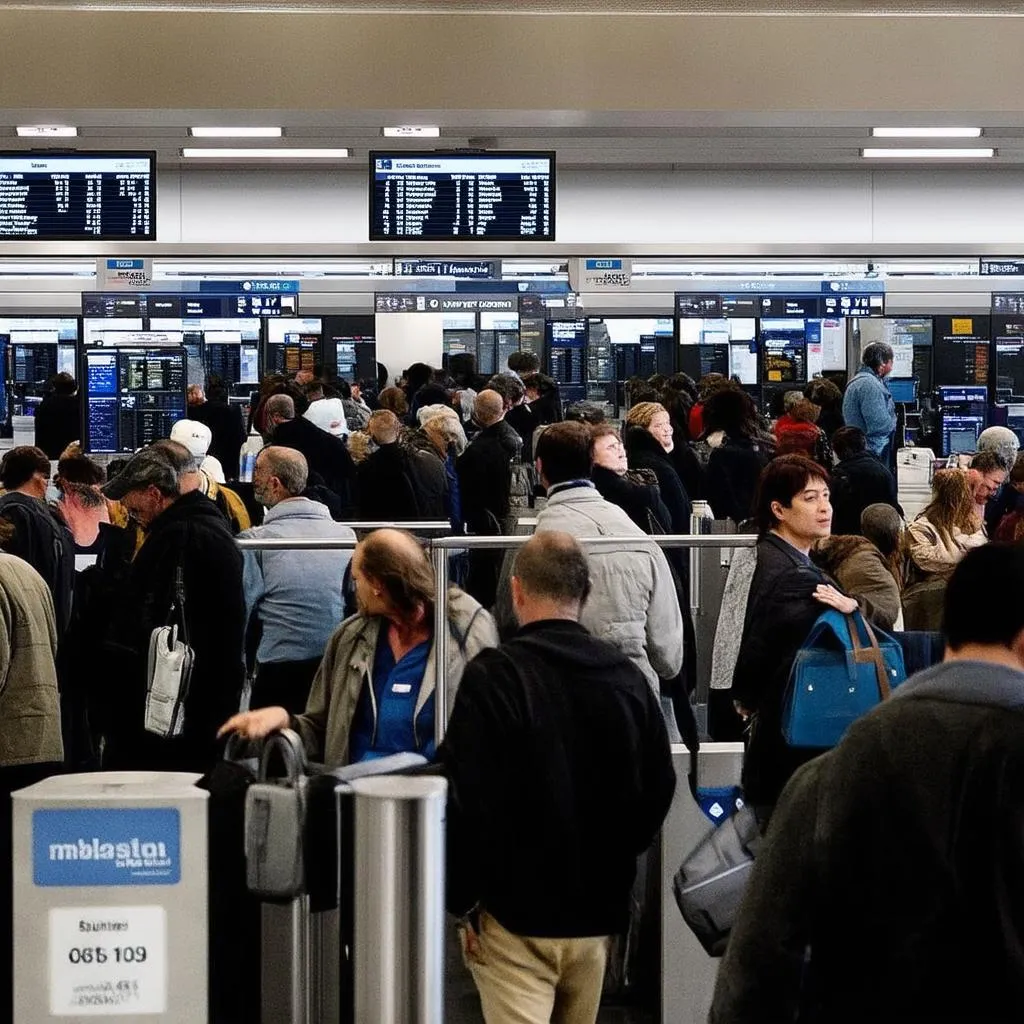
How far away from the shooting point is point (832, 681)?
4312 millimetres

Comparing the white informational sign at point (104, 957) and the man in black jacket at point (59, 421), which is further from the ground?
the man in black jacket at point (59, 421)

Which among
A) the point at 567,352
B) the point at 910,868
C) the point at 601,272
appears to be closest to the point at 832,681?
the point at 910,868

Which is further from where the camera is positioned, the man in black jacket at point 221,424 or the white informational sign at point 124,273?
the white informational sign at point 124,273

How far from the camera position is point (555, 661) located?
11.8 feet

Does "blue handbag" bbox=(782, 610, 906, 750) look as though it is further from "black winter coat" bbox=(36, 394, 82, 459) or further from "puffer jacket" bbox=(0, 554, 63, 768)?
"black winter coat" bbox=(36, 394, 82, 459)

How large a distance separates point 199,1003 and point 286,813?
1.19 ft

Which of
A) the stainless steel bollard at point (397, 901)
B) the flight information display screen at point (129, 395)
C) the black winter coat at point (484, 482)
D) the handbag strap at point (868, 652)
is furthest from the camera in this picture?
the flight information display screen at point (129, 395)

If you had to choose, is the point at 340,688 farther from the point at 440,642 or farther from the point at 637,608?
the point at 637,608

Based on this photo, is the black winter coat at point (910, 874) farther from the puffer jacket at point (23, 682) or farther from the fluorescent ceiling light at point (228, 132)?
the fluorescent ceiling light at point (228, 132)

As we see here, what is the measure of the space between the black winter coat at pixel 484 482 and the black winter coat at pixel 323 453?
1.11m

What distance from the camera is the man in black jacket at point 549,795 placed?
137 inches

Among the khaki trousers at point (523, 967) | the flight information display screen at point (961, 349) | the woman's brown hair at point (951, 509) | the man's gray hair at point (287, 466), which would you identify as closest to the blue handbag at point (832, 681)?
the khaki trousers at point (523, 967)

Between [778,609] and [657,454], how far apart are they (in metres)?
3.88

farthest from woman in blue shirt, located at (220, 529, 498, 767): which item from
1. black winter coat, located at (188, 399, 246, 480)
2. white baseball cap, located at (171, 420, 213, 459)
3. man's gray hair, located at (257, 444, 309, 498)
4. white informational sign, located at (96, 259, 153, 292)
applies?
white informational sign, located at (96, 259, 153, 292)
